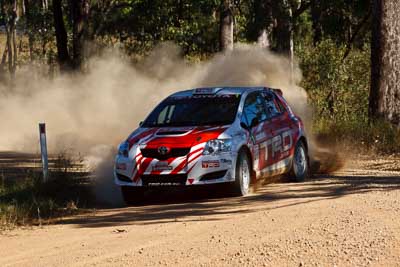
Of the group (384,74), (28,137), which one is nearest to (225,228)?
(384,74)

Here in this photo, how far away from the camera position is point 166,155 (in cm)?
1192

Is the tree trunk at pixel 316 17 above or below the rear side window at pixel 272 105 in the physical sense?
above

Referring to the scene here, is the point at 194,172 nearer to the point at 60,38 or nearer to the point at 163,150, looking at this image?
the point at 163,150

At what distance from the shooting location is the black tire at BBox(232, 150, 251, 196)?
12078 millimetres

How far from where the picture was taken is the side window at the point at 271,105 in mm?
13886

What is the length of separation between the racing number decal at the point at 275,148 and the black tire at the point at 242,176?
0.44 m

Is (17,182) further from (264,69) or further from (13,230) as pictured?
(264,69)

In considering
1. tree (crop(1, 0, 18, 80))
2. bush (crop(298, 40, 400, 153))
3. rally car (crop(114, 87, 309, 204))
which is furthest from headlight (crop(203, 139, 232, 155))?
tree (crop(1, 0, 18, 80))

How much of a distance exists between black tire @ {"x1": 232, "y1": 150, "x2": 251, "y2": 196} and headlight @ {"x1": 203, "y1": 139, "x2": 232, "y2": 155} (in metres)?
0.26

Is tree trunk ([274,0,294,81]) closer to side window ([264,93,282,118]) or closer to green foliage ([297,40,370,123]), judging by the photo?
green foliage ([297,40,370,123])

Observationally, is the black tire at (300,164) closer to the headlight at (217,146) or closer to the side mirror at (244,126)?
the side mirror at (244,126)

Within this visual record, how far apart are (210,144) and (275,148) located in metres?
1.83

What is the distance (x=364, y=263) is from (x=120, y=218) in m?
4.27

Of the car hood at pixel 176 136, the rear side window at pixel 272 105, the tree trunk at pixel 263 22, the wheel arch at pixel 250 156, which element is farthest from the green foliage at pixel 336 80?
the car hood at pixel 176 136
